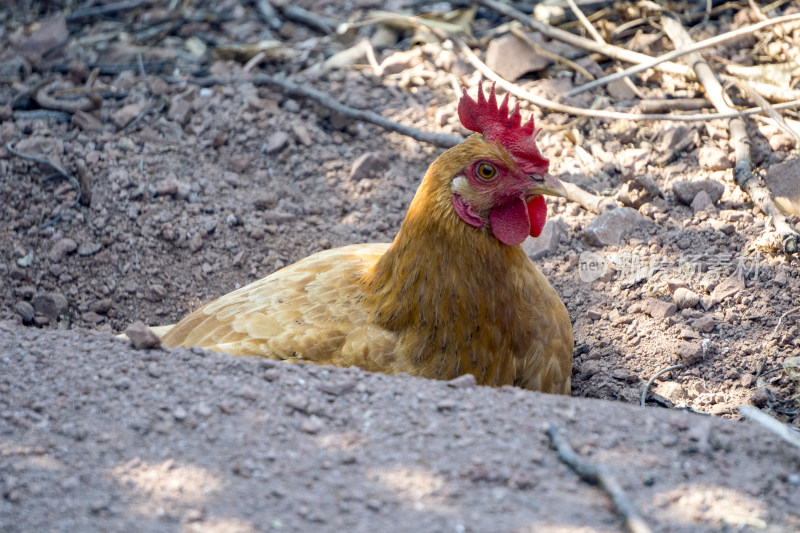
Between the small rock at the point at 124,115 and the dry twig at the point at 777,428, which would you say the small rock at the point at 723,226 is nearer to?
the dry twig at the point at 777,428

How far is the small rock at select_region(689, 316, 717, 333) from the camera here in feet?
13.3

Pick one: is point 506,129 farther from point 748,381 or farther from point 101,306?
point 101,306

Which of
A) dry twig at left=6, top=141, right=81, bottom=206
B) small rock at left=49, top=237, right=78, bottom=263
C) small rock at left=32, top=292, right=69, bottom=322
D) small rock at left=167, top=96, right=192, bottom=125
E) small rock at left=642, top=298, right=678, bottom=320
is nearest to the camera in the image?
small rock at left=642, top=298, right=678, bottom=320

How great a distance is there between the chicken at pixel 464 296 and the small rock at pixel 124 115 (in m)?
3.00

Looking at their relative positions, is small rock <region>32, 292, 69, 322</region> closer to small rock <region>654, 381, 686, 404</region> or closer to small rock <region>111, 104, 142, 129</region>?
small rock <region>111, 104, 142, 129</region>

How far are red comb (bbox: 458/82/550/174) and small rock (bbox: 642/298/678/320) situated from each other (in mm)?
1327

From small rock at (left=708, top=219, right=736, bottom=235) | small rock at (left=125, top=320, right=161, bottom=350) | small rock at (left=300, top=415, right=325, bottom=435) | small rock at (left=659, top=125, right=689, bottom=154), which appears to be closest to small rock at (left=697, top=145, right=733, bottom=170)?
small rock at (left=659, top=125, right=689, bottom=154)

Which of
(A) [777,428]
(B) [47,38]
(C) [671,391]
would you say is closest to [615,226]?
(C) [671,391]

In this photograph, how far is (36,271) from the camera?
5.08m

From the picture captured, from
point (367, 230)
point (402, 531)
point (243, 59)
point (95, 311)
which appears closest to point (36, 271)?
point (95, 311)

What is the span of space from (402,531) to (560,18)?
5405 mm

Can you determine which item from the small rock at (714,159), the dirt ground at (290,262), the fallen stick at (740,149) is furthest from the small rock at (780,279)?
the small rock at (714,159)

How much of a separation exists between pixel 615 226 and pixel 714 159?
935mm

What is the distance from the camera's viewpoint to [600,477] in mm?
2350
